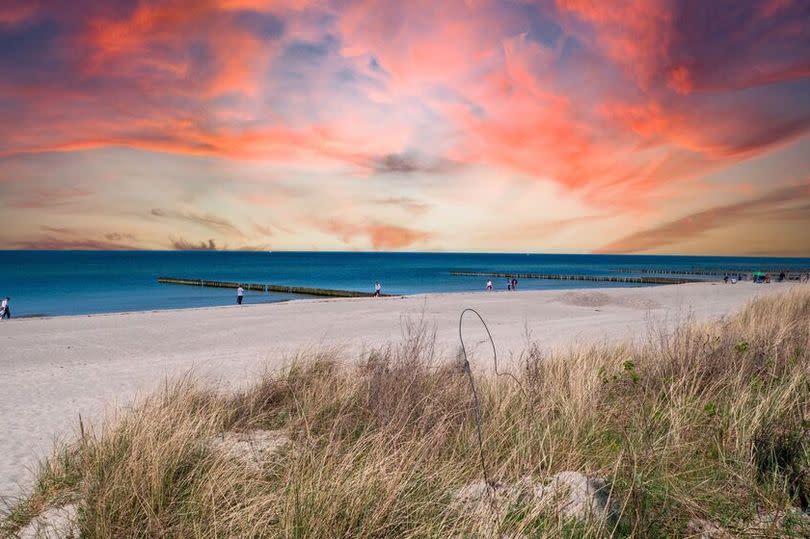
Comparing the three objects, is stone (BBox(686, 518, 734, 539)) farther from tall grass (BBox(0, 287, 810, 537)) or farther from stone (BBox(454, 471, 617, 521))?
stone (BBox(454, 471, 617, 521))

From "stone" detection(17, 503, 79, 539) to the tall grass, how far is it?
10 cm

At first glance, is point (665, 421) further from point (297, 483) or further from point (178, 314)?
point (178, 314)

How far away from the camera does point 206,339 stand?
1675cm

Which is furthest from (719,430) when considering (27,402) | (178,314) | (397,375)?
(178,314)

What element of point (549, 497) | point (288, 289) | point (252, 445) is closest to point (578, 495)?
point (549, 497)

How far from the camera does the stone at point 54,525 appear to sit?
10.5ft

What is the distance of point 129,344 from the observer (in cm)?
1572

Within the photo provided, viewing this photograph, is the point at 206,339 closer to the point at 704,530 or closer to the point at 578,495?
the point at 578,495

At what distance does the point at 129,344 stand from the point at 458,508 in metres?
15.8

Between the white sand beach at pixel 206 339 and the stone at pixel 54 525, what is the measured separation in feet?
3.69

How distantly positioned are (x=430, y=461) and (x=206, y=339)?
14.9m

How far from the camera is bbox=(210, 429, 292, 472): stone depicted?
3.90m

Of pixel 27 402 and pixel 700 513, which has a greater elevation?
pixel 700 513

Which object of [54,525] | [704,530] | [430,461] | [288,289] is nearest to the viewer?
[704,530]
